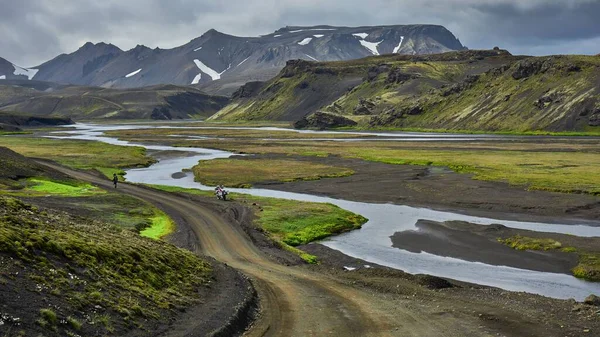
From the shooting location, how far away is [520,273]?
4081 centimetres

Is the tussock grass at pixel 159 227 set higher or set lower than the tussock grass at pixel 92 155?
lower

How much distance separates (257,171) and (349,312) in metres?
81.8

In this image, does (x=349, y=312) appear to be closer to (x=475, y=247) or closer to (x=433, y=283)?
(x=433, y=283)

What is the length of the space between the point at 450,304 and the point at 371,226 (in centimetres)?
3039

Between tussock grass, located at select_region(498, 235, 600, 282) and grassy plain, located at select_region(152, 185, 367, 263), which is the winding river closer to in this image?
tussock grass, located at select_region(498, 235, 600, 282)

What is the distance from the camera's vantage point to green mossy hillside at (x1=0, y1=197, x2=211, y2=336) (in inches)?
688

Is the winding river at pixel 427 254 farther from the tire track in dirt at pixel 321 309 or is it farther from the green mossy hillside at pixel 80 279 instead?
the green mossy hillside at pixel 80 279

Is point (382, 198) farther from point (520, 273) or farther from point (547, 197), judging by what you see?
point (520, 273)

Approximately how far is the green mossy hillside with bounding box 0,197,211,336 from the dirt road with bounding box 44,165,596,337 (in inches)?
168

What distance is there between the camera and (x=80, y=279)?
21.5 meters

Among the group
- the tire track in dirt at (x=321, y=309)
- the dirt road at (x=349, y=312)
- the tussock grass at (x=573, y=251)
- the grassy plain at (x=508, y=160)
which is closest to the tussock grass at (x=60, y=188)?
the grassy plain at (x=508, y=160)

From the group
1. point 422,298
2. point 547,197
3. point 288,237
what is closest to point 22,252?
point 422,298

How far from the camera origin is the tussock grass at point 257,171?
96.7 metres

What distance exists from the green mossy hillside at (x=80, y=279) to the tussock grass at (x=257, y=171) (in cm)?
6357
